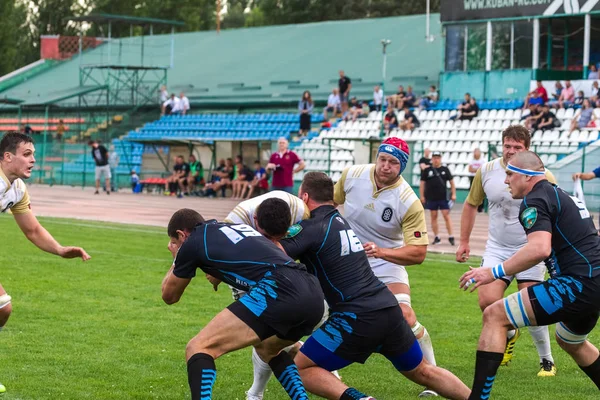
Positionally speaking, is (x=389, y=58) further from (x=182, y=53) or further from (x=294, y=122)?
(x=182, y=53)

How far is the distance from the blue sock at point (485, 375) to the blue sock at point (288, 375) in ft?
3.73

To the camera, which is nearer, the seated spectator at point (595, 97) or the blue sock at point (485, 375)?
the blue sock at point (485, 375)

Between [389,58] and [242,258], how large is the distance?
41789 millimetres

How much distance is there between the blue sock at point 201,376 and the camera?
245 inches

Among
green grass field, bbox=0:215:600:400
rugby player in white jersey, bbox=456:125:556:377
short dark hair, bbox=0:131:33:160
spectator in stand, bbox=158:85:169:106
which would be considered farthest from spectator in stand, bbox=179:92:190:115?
short dark hair, bbox=0:131:33:160

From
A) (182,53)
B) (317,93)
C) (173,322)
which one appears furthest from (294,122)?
(173,322)

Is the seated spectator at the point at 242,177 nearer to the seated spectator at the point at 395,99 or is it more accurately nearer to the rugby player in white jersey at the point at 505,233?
the seated spectator at the point at 395,99

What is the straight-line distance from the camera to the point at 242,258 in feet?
20.7

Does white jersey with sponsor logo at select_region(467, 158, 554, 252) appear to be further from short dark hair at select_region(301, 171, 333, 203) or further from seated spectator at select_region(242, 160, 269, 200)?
seated spectator at select_region(242, 160, 269, 200)

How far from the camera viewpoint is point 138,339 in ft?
32.3

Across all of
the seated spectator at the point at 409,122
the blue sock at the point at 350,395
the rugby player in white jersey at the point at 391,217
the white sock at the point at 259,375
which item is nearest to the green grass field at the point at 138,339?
the white sock at the point at 259,375

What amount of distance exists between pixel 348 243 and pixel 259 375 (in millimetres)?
1248

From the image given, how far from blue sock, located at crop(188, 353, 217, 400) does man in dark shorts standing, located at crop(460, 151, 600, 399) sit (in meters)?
1.80

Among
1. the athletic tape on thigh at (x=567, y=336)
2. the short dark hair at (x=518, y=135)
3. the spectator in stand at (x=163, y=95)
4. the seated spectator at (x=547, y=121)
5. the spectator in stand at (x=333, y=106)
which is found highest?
the spectator in stand at (x=163, y=95)
